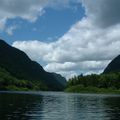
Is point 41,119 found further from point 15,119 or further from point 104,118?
point 104,118

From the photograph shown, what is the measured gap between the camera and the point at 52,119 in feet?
217

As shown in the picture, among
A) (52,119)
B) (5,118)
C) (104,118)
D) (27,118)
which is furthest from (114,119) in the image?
(5,118)

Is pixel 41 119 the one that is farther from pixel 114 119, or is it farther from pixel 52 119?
pixel 114 119

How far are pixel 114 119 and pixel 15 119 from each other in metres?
19.1

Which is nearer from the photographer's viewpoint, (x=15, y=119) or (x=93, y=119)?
(x=15, y=119)

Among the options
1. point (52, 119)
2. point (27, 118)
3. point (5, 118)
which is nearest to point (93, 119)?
point (52, 119)

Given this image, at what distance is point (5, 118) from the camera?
63.8 m

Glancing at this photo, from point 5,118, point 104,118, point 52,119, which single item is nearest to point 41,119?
point 52,119

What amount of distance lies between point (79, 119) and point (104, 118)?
5.91m

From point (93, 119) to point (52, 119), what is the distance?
310 inches

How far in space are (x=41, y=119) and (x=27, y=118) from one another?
271 centimetres

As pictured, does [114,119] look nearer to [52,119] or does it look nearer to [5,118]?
[52,119]

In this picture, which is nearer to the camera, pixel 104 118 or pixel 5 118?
pixel 5 118

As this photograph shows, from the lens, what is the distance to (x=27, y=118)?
66.6m
